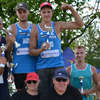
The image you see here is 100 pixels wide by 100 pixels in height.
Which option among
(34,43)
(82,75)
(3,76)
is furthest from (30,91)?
(82,75)

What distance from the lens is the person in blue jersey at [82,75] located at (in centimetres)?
446

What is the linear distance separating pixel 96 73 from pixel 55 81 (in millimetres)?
1081

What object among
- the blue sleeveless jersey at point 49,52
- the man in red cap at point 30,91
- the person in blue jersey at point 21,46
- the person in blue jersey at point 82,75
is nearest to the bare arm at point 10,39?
the person in blue jersey at point 21,46

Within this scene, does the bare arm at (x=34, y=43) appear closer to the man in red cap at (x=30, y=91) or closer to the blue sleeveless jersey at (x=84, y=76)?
the man in red cap at (x=30, y=91)

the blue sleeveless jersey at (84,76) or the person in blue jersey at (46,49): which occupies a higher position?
the person in blue jersey at (46,49)

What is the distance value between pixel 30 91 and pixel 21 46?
0.83 m

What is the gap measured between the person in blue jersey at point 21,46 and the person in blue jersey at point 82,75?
75cm

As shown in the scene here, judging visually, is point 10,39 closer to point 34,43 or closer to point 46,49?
point 34,43

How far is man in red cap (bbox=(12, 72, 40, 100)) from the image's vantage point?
3857 mm

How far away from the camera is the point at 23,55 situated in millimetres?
4309

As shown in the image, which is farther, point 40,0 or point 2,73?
point 40,0

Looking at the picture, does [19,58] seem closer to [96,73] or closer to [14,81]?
[14,81]

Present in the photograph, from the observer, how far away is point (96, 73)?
179 inches

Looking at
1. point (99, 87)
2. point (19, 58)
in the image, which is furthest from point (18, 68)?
point (99, 87)
